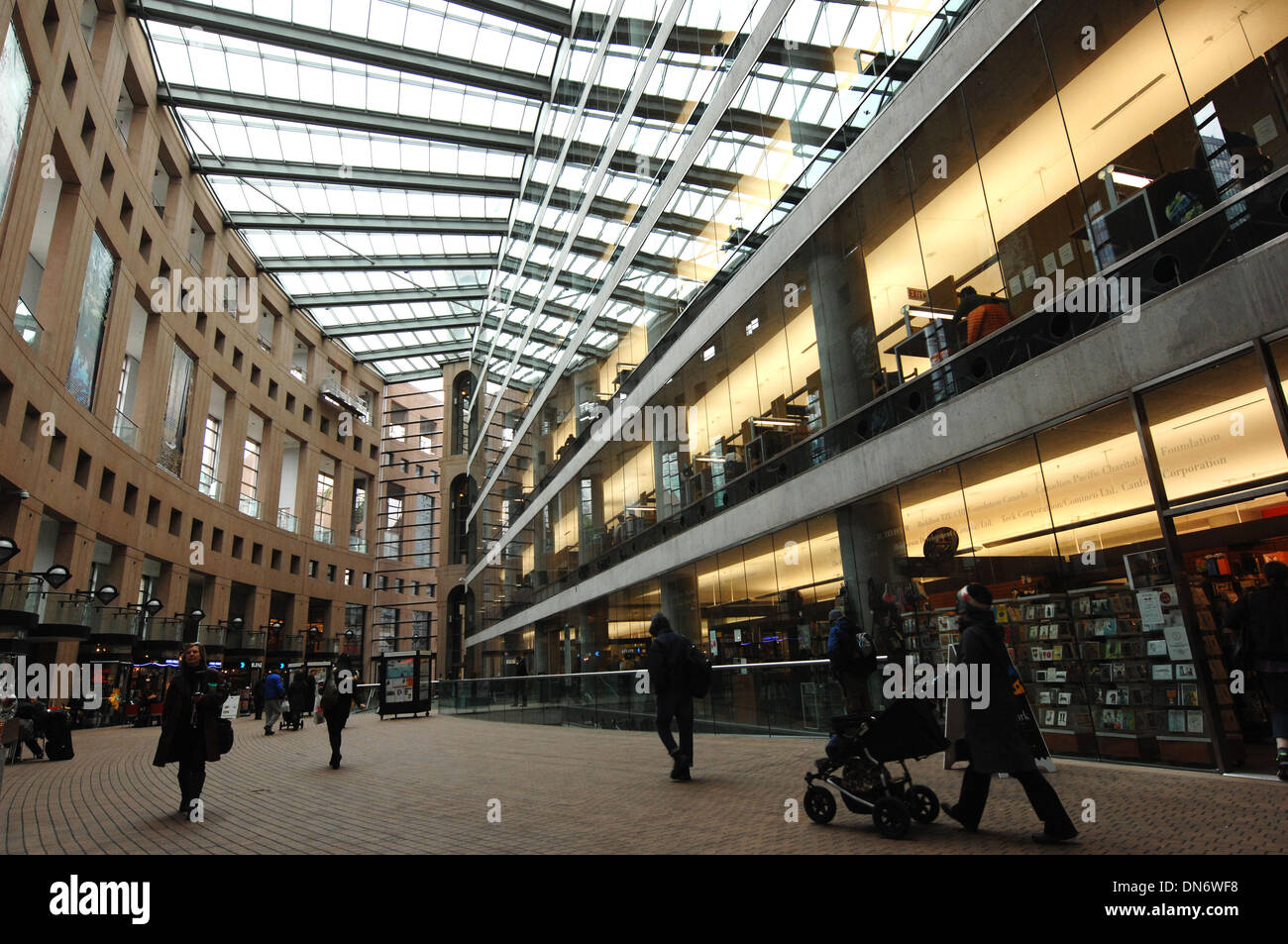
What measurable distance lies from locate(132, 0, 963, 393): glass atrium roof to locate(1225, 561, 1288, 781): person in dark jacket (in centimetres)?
927

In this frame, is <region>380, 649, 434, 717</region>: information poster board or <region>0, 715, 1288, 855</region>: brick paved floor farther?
<region>380, 649, 434, 717</region>: information poster board

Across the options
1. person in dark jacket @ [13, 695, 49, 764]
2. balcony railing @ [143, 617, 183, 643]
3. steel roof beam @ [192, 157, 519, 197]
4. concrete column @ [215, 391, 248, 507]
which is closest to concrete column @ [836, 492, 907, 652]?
person in dark jacket @ [13, 695, 49, 764]

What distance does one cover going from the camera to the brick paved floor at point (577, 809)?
15.6 ft

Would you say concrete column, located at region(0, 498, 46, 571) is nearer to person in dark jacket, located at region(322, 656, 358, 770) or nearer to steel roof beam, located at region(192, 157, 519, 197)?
person in dark jacket, located at region(322, 656, 358, 770)

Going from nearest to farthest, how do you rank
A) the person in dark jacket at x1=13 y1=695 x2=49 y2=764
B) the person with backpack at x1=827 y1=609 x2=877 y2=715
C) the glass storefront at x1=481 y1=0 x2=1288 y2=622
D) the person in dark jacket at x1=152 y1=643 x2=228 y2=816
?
1. the glass storefront at x1=481 y1=0 x2=1288 y2=622
2. the person with backpack at x1=827 y1=609 x2=877 y2=715
3. the person in dark jacket at x1=152 y1=643 x2=228 y2=816
4. the person in dark jacket at x1=13 y1=695 x2=49 y2=764

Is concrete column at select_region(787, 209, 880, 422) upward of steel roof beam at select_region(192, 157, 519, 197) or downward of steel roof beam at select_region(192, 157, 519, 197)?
downward

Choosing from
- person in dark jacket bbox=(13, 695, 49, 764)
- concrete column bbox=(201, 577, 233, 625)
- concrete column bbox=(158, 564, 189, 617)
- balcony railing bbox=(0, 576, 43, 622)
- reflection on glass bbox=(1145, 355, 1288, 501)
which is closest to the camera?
reflection on glass bbox=(1145, 355, 1288, 501)

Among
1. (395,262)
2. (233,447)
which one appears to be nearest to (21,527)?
(233,447)

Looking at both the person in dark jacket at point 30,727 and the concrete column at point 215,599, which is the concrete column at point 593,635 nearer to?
Result: the person in dark jacket at point 30,727

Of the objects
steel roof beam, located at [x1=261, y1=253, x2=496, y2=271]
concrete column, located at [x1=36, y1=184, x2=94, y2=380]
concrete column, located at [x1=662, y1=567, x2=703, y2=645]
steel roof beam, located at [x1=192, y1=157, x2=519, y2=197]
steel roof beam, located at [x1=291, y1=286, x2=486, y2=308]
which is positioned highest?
steel roof beam, located at [x1=291, y1=286, x2=486, y2=308]

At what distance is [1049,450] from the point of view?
872cm

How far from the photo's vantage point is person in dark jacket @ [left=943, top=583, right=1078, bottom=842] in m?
4.41

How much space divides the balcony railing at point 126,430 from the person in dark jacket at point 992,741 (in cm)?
3427
